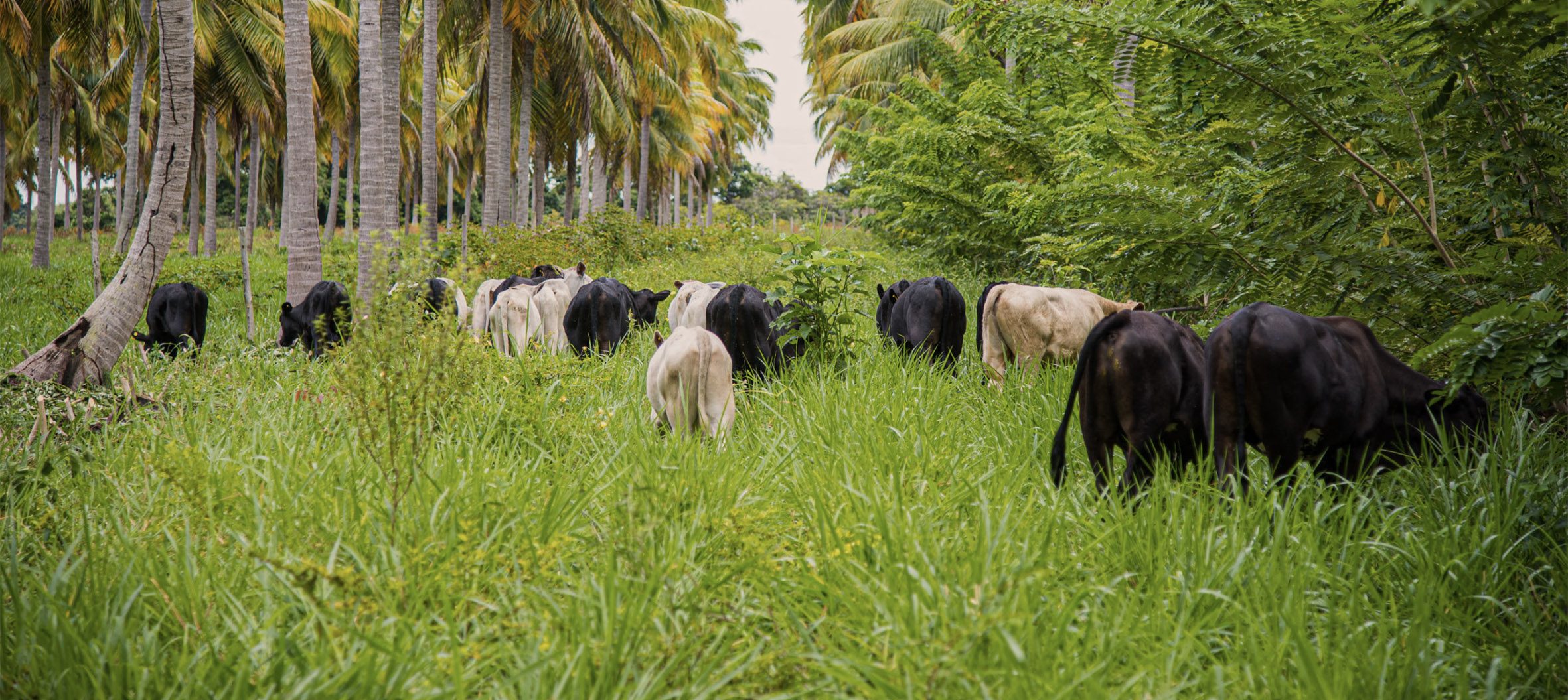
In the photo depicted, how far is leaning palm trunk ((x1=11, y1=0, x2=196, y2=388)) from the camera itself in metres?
5.19

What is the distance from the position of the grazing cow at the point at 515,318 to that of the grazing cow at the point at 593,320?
1.52 ft

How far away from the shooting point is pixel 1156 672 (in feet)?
7.52

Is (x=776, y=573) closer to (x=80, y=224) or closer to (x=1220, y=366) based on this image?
(x=1220, y=366)

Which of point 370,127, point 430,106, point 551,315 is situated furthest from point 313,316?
point 430,106

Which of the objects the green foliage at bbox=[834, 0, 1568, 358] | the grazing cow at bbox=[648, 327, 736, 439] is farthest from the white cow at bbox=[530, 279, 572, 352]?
the green foliage at bbox=[834, 0, 1568, 358]

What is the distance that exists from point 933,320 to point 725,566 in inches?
137

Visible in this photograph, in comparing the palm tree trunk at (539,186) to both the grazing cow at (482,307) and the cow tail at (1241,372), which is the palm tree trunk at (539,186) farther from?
the cow tail at (1241,372)

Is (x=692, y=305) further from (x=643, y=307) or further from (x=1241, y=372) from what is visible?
(x=1241, y=372)

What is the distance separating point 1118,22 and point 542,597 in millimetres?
3502

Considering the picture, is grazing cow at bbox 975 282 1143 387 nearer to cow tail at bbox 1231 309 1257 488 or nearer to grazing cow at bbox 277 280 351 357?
cow tail at bbox 1231 309 1257 488

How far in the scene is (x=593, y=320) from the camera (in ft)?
22.8

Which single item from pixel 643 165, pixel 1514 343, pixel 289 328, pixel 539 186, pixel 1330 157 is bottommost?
pixel 289 328

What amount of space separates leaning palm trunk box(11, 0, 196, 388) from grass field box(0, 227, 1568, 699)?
0.75m

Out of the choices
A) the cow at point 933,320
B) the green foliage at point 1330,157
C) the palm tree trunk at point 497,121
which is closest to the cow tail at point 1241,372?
the green foliage at point 1330,157
